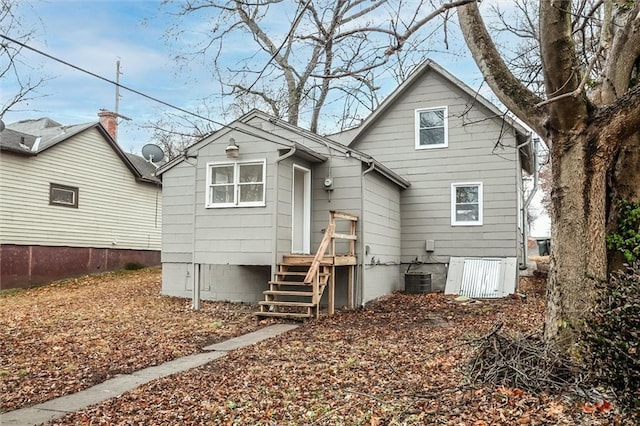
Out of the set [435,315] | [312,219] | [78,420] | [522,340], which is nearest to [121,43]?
[312,219]

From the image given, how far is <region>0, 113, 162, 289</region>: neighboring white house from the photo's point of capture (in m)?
14.2

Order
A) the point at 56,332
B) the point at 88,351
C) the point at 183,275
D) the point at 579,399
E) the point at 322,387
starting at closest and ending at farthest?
the point at 579,399 → the point at 322,387 → the point at 88,351 → the point at 56,332 → the point at 183,275

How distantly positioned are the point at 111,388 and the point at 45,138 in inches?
532

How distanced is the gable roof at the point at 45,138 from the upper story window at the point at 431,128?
35.7ft

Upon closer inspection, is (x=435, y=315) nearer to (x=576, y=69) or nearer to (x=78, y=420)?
(x=576, y=69)

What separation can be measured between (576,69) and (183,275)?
32.1 ft

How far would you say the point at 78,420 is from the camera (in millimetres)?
4105

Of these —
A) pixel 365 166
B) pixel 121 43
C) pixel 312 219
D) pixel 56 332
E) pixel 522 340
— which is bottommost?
pixel 56 332

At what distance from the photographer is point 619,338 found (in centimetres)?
310

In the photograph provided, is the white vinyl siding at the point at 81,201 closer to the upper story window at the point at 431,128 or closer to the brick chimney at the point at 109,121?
the brick chimney at the point at 109,121

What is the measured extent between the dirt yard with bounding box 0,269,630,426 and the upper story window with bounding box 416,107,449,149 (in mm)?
4662

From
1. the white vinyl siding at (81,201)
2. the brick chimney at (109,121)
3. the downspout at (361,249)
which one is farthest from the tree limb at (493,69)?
the brick chimney at (109,121)

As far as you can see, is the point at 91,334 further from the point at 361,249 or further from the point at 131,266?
the point at 131,266

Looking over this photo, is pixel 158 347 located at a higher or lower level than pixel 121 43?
lower
